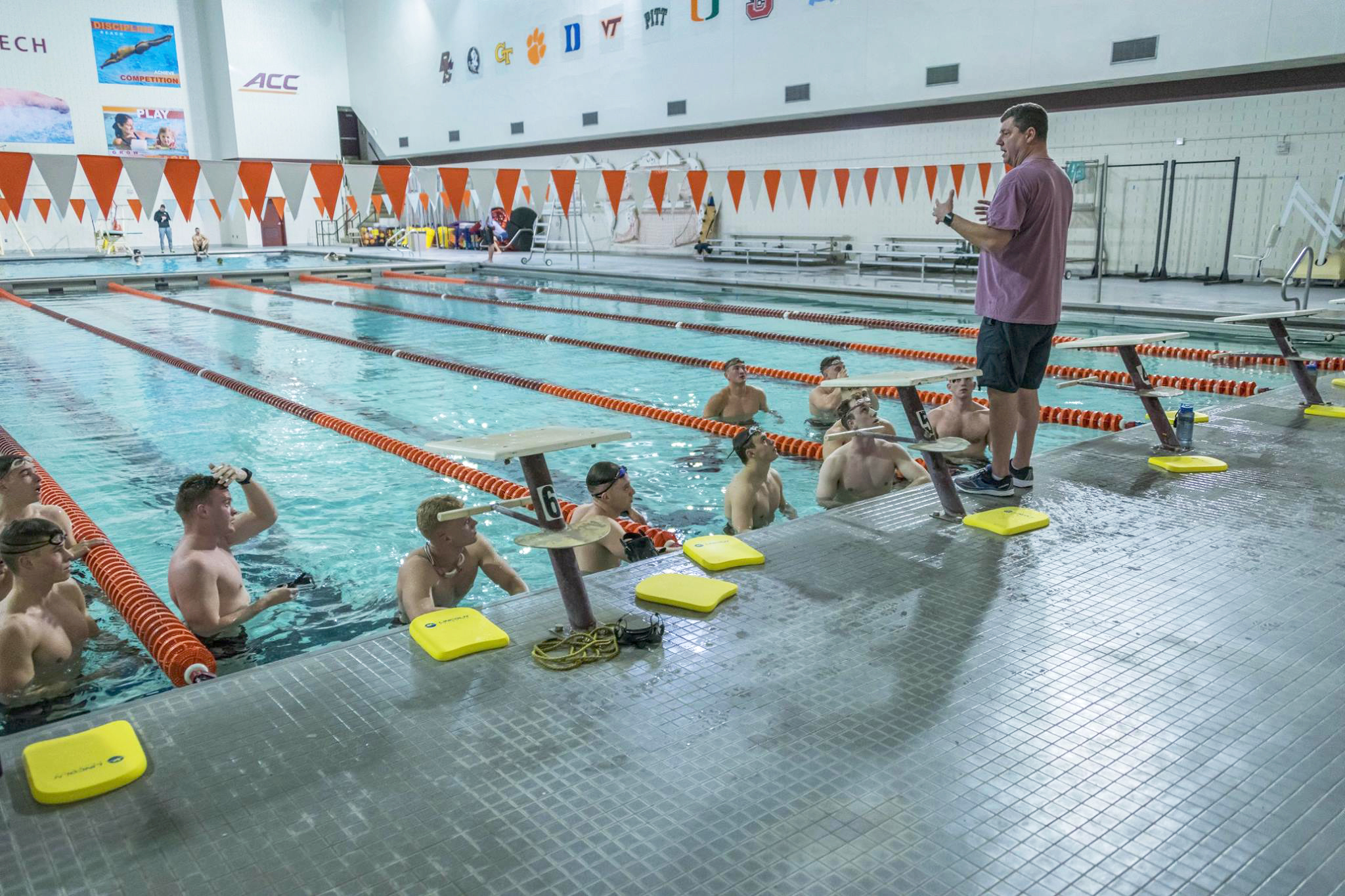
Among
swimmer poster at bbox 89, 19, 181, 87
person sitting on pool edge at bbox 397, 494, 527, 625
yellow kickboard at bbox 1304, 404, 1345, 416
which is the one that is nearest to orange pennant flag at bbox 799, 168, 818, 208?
yellow kickboard at bbox 1304, 404, 1345, 416

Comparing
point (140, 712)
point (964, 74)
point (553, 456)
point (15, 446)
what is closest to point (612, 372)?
point (553, 456)

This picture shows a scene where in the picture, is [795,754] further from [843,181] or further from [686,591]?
[843,181]

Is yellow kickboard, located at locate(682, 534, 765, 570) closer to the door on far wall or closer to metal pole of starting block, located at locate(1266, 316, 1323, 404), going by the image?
metal pole of starting block, located at locate(1266, 316, 1323, 404)

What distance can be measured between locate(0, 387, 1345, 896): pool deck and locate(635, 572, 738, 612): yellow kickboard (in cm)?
5

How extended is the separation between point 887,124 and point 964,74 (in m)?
2.11

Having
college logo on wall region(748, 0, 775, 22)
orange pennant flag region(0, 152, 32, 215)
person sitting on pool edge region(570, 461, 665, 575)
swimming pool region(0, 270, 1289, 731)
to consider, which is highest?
college logo on wall region(748, 0, 775, 22)

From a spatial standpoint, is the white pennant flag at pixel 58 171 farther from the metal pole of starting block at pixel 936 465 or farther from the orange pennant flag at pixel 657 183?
the metal pole of starting block at pixel 936 465

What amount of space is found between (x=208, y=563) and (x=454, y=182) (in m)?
10.4

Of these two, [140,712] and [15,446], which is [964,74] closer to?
[15,446]

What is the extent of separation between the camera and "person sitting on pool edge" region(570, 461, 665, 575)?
11.8ft

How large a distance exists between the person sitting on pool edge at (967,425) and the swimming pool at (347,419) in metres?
A: 0.86

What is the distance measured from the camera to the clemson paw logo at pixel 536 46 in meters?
24.9

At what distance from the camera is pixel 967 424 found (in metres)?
5.57

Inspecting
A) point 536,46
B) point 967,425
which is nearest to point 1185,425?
point 967,425
